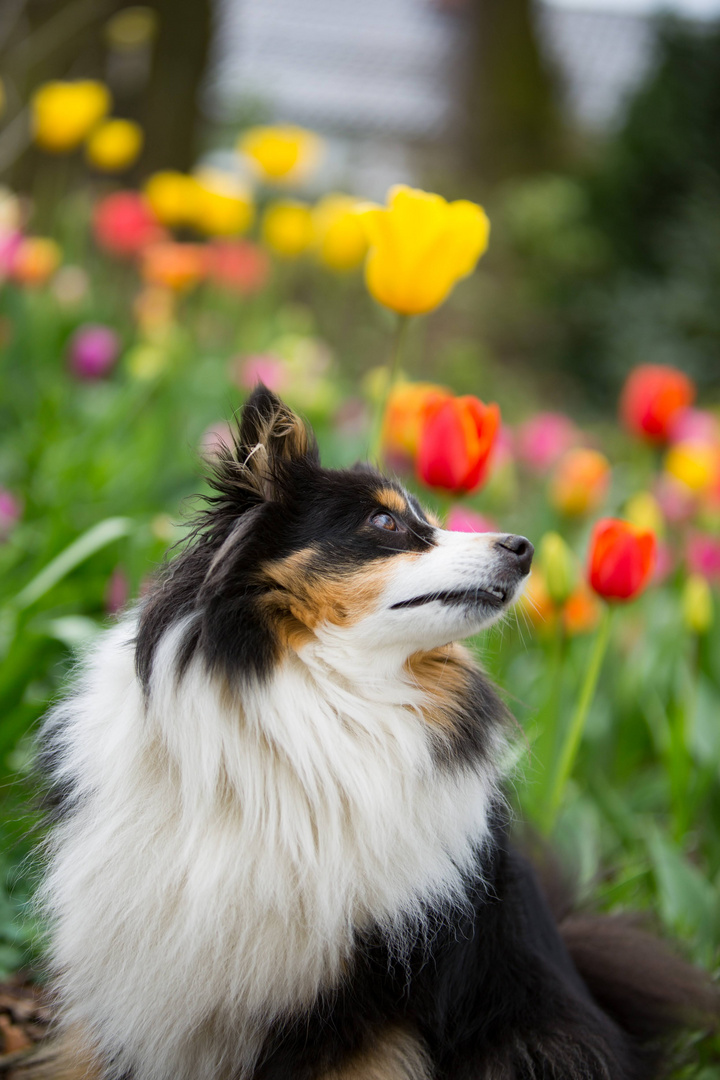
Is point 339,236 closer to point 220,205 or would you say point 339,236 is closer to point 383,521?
point 220,205

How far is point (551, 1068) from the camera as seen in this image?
1.88 meters

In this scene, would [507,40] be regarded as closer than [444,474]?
No

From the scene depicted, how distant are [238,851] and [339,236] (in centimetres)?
398

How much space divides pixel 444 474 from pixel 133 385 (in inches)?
88.6

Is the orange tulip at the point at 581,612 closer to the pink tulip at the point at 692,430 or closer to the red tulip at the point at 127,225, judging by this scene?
the pink tulip at the point at 692,430

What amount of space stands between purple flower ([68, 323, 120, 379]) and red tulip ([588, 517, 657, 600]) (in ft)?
9.61

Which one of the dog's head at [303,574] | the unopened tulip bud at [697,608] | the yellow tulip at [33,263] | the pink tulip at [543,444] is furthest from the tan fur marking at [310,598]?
the yellow tulip at [33,263]

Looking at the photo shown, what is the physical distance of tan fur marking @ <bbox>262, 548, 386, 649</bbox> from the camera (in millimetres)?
1817

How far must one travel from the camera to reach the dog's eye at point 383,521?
6.42 feet

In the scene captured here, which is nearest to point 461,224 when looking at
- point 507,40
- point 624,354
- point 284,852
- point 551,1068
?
point 284,852

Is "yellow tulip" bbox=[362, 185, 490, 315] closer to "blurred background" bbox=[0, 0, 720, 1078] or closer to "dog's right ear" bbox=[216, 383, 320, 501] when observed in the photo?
"blurred background" bbox=[0, 0, 720, 1078]

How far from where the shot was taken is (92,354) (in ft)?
14.7

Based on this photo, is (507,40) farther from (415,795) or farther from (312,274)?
(415,795)

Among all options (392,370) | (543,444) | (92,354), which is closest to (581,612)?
(392,370)
